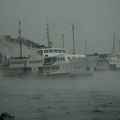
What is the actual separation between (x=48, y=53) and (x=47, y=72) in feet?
7.20

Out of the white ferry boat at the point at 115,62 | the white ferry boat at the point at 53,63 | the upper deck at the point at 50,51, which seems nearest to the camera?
the white ferry boat at the point at 53,63

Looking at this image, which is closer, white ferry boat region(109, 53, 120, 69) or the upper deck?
the upper deck

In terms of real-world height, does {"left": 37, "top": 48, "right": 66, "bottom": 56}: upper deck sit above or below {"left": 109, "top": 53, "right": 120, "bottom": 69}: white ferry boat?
above

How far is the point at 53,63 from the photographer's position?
107ft

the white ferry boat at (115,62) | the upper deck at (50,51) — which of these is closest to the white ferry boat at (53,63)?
the upper deck at (50,51)

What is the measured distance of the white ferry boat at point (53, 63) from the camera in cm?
3222

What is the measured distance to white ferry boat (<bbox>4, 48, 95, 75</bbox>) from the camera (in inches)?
1268

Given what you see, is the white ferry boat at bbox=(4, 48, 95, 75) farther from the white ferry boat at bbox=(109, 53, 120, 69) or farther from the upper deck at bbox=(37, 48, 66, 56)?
the white ferry boat at bbox=(109, 53, 120, 69)

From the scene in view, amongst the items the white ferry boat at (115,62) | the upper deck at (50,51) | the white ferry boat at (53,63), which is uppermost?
the upper deck at (50,51)

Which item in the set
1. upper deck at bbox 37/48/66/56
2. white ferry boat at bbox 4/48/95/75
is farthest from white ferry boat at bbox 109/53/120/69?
upper deck at bbox 37/48/66/56

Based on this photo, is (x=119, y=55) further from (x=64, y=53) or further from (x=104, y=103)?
(x=104, y=103)

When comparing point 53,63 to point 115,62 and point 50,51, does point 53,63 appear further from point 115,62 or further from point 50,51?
point 115,62

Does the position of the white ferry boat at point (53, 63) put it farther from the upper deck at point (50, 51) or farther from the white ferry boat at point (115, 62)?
the white ferry boat at point (115, 62)

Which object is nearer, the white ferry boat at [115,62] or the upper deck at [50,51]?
the upper deck at [50,51]
